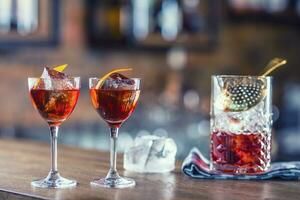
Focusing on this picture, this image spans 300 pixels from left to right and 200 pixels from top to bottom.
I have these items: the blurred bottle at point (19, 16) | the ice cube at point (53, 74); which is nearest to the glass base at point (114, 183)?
the ice cube at point (53, 74)

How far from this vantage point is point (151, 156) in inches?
59.4

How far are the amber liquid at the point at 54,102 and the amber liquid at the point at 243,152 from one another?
340 mm

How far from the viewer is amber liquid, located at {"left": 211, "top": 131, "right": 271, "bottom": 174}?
1.45 metres

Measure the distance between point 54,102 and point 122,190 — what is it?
23 centimetres

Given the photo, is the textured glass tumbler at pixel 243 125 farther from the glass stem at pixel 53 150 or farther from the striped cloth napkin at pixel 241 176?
the glass stem at pixel 53 150

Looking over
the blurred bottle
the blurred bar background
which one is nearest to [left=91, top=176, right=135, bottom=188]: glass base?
the blurred bar background

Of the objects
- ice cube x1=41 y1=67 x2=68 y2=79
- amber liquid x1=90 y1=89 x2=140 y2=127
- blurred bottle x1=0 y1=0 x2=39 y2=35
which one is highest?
blurred bottle x1=0 y1=0 x2=39 y2=35

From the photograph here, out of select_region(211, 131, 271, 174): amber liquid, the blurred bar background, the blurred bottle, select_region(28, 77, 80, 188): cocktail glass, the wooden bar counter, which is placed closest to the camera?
the wooden bar counter

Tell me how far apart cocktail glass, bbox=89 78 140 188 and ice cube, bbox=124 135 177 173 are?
0.44 feet

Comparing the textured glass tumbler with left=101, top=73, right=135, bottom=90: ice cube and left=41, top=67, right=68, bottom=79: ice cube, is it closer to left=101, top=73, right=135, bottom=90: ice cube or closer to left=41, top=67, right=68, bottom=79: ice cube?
left=101, top=73, right=135, bottom=90: ice cube

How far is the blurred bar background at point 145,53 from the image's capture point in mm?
3533

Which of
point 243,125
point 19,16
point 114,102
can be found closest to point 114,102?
point 114,102

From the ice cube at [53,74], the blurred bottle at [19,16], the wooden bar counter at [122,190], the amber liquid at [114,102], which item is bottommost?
the wooden bar counter at [122,190]

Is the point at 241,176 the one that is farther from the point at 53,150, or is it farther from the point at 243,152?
the point at 53,150
